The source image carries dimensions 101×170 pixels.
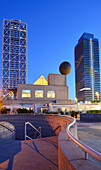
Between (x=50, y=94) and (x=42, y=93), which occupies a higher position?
(x=42, y=93)

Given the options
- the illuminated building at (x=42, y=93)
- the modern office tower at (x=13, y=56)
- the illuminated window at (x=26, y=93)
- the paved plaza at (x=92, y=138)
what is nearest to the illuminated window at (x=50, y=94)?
the illuminated building at (x=42, y=93)

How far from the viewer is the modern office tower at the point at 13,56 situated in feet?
559

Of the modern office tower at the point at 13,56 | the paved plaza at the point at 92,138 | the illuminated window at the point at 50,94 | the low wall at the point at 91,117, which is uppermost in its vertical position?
the modern office tower at the point at 13,56

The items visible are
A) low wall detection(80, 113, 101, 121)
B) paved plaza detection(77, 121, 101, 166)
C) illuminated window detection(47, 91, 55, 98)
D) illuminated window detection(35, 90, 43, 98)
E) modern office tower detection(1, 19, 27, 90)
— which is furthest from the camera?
modern office tower detection(1, 19, 27, 90)

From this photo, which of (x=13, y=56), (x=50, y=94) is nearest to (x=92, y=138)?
(x=50, y=94)

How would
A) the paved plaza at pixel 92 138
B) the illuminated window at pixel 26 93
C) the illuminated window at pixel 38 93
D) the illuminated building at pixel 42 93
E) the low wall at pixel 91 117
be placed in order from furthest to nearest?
the illuminated window at pixel 38 93
the illuminated window at pixel 26 93
the illuminated building at pixel 42 93
the low wall at pixel 91 117
the paved plaza at pixel 92 138

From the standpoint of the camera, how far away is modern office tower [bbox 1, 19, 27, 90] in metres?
170

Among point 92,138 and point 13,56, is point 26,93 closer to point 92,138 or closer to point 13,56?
point 92,138

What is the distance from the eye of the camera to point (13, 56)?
174 m

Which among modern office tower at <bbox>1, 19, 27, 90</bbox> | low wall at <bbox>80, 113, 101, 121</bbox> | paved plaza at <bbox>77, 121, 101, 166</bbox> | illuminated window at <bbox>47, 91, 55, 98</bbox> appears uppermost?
modern office tower at <bbox>1, 19, 27, 90</bbox>

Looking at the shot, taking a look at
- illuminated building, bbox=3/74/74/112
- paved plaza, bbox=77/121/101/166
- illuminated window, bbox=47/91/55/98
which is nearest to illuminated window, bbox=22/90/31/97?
illuminated building, bbox=3/74/74/112

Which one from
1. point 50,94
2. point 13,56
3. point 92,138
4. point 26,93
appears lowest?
point 92,138

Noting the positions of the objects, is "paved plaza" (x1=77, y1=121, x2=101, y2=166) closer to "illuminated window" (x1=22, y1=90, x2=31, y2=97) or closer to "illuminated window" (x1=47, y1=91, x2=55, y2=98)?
"illuminated window" (x1=22, y1=90, x2=31, y2=97)

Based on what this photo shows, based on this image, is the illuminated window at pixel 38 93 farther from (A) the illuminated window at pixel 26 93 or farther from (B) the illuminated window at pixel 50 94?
(B) the illuminated window at pixel 50 94
